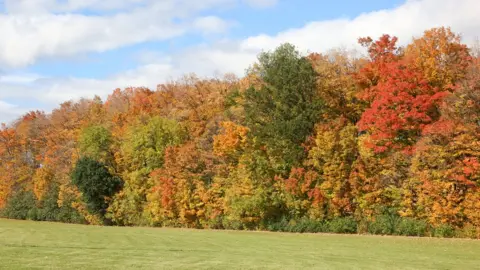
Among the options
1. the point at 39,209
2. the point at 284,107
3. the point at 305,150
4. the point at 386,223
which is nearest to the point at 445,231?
the point at 386,223

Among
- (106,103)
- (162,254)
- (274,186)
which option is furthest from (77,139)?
(162,254)

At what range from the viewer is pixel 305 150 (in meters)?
51.5

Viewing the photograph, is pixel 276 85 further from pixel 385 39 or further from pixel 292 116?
pixel 385 39

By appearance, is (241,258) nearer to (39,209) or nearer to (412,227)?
(412,227)

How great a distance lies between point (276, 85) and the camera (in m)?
53.1

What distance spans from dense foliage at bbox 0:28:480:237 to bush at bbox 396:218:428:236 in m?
0.09

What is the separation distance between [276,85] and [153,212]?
2213 cm

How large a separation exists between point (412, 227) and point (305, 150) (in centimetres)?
1237

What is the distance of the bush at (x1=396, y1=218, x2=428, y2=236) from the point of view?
42.8 metres

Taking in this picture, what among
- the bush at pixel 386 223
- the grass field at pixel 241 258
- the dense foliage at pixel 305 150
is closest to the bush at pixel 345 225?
the dense foliage at pixel 305 150

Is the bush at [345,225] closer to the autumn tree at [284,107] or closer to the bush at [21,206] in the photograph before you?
the autumn tree at [284,107]

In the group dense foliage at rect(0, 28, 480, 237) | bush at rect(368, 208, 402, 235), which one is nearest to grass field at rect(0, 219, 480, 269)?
dense foliage at rect(0, 28, 480, 237)

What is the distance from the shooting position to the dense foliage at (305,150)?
138 feet

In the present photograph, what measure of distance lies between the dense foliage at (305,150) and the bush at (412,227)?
9 centimetres
